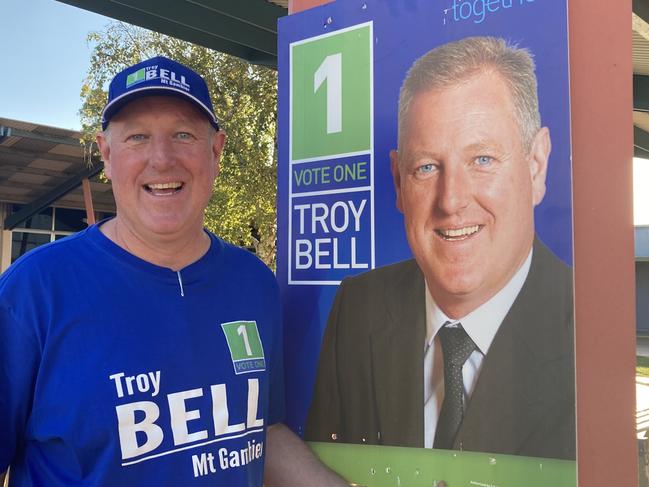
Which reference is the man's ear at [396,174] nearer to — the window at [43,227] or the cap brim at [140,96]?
the cap brim at [140,96]

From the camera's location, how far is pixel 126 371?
160cm

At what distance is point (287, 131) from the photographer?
213 cm

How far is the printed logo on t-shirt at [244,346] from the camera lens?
70.7 inches

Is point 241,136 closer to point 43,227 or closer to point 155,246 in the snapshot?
point 155,246

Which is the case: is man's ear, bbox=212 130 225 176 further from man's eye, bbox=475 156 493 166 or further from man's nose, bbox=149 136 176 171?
man's eye, bbox=475 156 493 166

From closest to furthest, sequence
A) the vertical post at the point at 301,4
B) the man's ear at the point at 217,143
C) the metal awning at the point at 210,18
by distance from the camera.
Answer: the man's ear at the point at 217,143 → the vertical post at the point at 301,4 → the metal awning at the point at 210,18

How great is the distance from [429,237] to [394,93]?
46 centimetres

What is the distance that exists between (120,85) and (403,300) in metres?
1.05

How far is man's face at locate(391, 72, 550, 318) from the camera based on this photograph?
5.30 feet

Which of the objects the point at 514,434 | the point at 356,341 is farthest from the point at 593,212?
the point at 356,341

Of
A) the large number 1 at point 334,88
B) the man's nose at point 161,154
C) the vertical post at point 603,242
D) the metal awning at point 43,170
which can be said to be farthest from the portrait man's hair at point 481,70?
the metal awning at point 43,170

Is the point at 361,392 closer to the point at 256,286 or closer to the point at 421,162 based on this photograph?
the point at 256,286

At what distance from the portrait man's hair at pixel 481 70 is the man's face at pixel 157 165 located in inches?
25.0

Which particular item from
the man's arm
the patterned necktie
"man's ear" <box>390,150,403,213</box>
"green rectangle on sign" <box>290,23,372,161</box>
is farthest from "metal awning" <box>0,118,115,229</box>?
the patterned necktie
